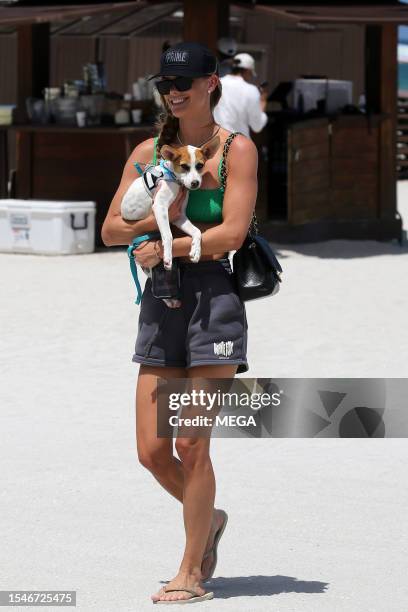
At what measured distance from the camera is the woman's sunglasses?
4.54 meters

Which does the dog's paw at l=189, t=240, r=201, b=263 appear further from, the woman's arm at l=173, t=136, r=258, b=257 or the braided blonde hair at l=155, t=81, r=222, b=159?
the braided blonde hair at l=155, t=81, r=222, b=159

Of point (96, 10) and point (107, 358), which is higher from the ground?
point (96, 10)

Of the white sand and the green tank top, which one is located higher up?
the green tank top

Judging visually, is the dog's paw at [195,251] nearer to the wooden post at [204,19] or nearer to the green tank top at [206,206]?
the green tank top at [206,206]

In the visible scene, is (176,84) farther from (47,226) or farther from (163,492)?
(47,226)

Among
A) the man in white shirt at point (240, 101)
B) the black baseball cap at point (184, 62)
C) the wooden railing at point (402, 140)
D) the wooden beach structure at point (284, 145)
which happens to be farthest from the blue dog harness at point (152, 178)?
the wooden railing at point (402, 140)

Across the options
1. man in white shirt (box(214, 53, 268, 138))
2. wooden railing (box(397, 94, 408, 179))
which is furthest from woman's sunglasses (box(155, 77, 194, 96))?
wooden railing (box(397, 94, 408, 179))

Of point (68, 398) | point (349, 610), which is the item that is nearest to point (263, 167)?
point (68, 398)

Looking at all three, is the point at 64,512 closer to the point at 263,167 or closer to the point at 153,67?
the point at 263,167

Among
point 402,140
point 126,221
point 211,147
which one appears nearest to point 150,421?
point 126,221

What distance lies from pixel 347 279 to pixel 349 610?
8.12 m

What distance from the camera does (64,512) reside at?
5562 millimetres

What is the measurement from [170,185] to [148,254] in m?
0.22

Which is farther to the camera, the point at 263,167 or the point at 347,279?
the point at 263,167
